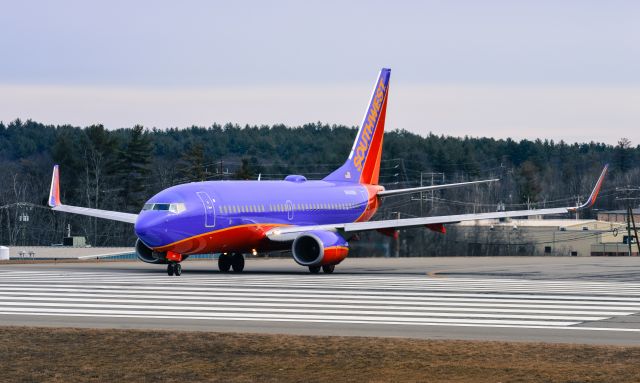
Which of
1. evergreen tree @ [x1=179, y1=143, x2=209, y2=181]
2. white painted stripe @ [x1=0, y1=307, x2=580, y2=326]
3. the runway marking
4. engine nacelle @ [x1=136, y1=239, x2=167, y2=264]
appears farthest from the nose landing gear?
evergreen tree @ [x1=179, y1=143, x2=209, y2=181]

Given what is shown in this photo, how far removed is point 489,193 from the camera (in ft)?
488

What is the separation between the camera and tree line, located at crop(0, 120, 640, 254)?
119 m

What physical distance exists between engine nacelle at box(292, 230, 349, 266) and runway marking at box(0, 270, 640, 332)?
11.4 ft

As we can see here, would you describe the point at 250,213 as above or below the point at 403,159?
below

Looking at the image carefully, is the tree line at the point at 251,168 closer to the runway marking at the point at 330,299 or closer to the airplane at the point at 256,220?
the airplane at the point at 256,220

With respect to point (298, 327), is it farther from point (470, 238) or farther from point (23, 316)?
point (470, 238)

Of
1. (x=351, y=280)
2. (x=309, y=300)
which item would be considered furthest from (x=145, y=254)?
(x=309, y=300)

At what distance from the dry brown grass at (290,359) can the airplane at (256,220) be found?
826 inches

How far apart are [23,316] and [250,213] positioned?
2063 centimetres

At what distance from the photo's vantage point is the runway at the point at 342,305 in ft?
69.7

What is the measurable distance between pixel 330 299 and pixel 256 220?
16352 mm

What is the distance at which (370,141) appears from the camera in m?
55.2

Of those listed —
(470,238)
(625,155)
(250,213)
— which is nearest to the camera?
(250,213)

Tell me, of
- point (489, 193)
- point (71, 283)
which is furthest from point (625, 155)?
point (71, 283)
